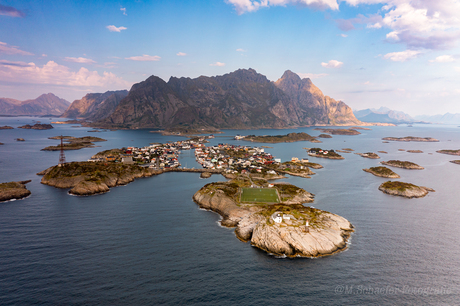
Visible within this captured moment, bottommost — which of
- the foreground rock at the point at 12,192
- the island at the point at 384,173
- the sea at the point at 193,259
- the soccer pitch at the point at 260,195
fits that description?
the sea at the point at 193,259

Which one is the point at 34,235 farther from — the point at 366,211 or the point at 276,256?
the point at 366,211

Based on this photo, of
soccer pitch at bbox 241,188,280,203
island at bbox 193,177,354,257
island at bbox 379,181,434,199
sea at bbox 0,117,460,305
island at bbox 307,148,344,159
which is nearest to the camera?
sea at bbox 0,117,460,305

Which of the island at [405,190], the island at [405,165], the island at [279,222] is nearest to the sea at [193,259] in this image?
the island at [279,222]

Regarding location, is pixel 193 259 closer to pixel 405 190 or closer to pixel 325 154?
pixel 405 190

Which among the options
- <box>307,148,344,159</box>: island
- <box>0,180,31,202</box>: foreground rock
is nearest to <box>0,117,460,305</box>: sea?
<box>0,180,31,202</box>: foreground rock

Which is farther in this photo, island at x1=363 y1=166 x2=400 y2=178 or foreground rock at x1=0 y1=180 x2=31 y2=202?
island at x1=363 y1=166 x2=400 y2=178

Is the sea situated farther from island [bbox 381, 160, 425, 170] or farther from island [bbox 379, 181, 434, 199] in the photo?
island [bbox 381, 160, 425, 170]

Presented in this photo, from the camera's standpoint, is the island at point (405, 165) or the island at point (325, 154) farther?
the island at point (325, 154)

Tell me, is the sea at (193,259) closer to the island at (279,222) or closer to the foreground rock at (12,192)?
the island at (279,222)

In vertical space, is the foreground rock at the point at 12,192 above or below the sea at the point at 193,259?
above
